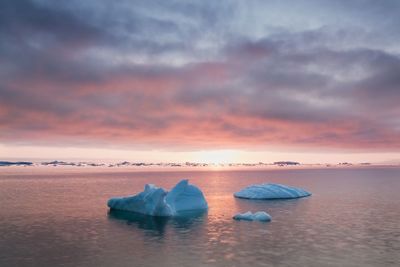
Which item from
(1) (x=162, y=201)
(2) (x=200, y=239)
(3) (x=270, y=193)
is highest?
(3) (x=270, y=193)

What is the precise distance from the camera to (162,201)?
40.8 m

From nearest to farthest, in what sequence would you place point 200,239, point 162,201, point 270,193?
point 200,239 → point 162,201 → point 270,193

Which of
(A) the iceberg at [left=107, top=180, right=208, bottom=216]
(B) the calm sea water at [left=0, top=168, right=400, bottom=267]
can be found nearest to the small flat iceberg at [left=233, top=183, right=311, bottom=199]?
(B) the calm sea water at [left=0, top=168, right=400, bottom=267]

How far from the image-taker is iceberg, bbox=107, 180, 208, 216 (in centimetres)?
4081

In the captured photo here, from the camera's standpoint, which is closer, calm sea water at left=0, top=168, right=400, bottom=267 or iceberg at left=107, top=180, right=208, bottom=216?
calm sea water at left=0, top=168, right=400, bottom=267

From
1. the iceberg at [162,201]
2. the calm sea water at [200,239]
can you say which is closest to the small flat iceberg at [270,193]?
the calm sea water at [200,239]

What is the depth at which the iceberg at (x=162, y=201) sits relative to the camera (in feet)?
134

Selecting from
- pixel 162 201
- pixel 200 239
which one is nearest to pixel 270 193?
pixel 162 201

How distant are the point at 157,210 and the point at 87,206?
13939 millimetres

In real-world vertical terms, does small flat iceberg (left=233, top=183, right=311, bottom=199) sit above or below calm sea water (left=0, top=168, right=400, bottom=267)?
above

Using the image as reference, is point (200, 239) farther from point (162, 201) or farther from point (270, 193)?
point (270, 193)

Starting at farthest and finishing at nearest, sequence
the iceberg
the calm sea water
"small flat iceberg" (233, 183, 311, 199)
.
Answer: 1. "small flat iceberg" (233, 183, 311, 199)
2. the iceberg
3. the calm sea water

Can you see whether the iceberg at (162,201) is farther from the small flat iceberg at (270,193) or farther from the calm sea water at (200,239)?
the small flat iceberg at (270,193)

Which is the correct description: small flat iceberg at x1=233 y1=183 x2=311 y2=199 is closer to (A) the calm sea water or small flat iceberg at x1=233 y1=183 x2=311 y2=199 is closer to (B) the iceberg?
(A) the calm sea water
